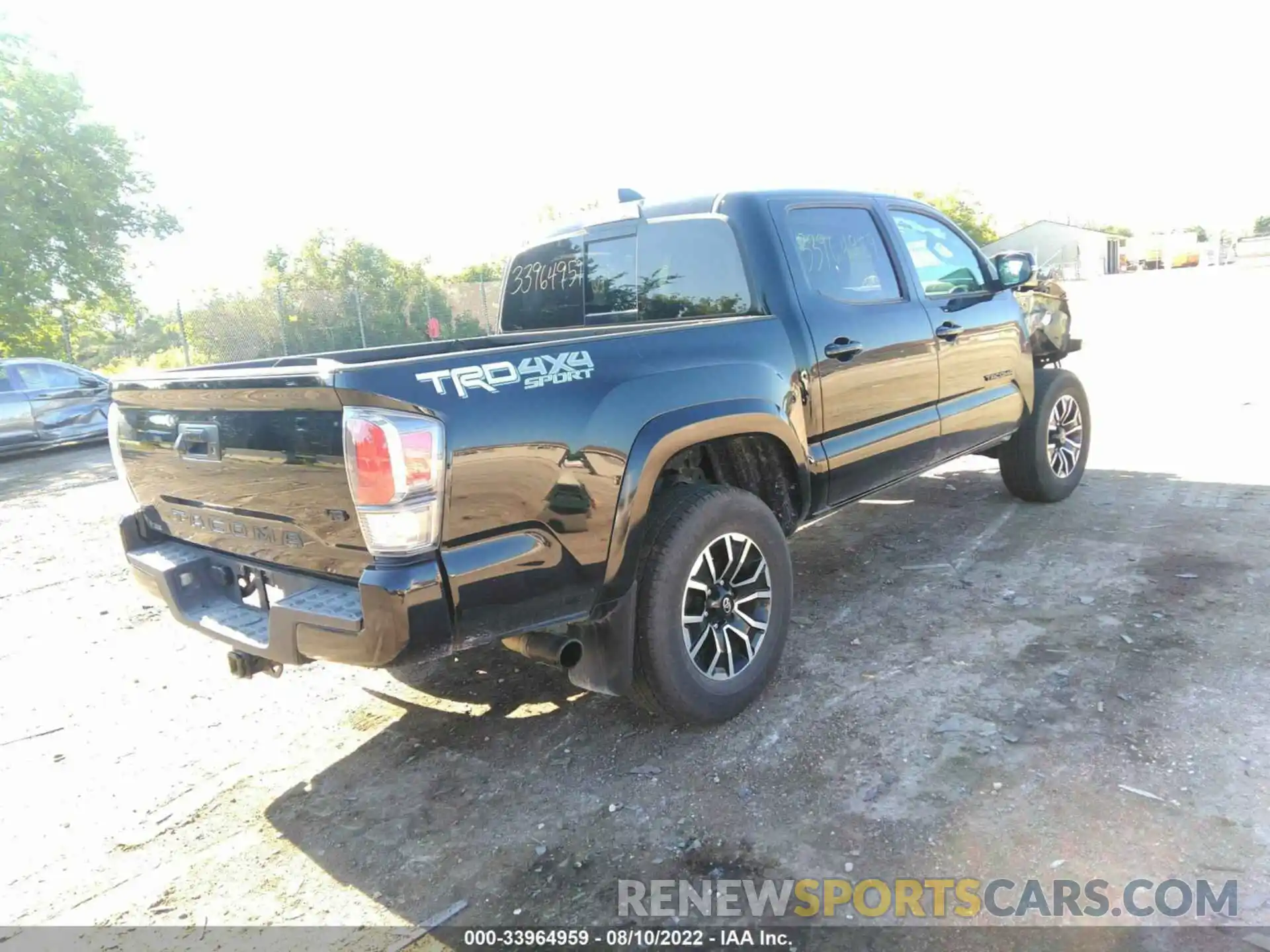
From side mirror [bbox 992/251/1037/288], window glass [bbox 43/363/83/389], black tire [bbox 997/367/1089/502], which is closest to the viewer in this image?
side mirror [bbox 992/251/1037/288]

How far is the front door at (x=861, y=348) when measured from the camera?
3723 millimetres

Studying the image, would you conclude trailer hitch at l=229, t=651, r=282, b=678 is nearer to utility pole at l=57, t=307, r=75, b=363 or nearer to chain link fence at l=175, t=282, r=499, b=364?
chain link fence at l=175, t=282, r=499, b=364

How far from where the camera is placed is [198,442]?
2.87 meters

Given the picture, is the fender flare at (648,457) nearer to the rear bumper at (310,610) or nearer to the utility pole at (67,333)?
the rear bumper at (310,610)

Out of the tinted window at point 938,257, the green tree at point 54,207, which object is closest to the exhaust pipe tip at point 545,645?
the tinted window at point 938,257

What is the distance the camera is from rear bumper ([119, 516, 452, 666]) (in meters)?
2.31

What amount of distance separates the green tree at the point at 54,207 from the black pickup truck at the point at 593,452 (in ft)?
58.3

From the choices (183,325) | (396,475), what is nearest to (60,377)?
(183,325)

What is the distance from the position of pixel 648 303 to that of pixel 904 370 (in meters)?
1.35

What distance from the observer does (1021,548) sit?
16.1 feet

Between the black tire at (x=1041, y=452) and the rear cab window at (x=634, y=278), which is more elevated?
the rear cab window at (x=634, y=278)

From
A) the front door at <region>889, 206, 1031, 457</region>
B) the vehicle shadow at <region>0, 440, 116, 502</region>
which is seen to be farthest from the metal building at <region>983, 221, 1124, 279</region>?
the front door at <region>889, 206, 1031, 457</region>

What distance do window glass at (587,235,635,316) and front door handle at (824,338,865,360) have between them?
3.09 ft

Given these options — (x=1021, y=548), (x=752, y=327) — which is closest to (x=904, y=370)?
(x=752, y=327)
